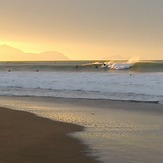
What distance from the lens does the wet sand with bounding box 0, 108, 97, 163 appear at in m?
6.86

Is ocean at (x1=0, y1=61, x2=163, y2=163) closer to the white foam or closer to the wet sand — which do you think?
the white foam

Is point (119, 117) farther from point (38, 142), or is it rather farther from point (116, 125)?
point (38, 142)

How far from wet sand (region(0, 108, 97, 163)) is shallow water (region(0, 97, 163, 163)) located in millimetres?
342

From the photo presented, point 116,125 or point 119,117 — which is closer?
point 116,125

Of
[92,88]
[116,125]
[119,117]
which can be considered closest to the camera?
[116,125]

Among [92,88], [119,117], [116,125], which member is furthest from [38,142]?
[92,88]

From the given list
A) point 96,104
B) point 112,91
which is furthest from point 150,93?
point 96,104

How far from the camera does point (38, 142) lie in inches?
315

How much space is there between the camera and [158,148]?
751cm

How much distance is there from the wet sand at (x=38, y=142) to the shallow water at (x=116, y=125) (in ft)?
1.12

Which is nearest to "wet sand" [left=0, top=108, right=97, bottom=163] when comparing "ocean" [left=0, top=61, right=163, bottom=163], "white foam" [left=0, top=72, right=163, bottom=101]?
"ocean" [left=0, top=61, right=163, bottom=163]

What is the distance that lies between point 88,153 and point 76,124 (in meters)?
3.11

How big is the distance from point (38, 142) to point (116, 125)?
260 cm

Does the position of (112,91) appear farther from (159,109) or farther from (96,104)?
(159,109)
